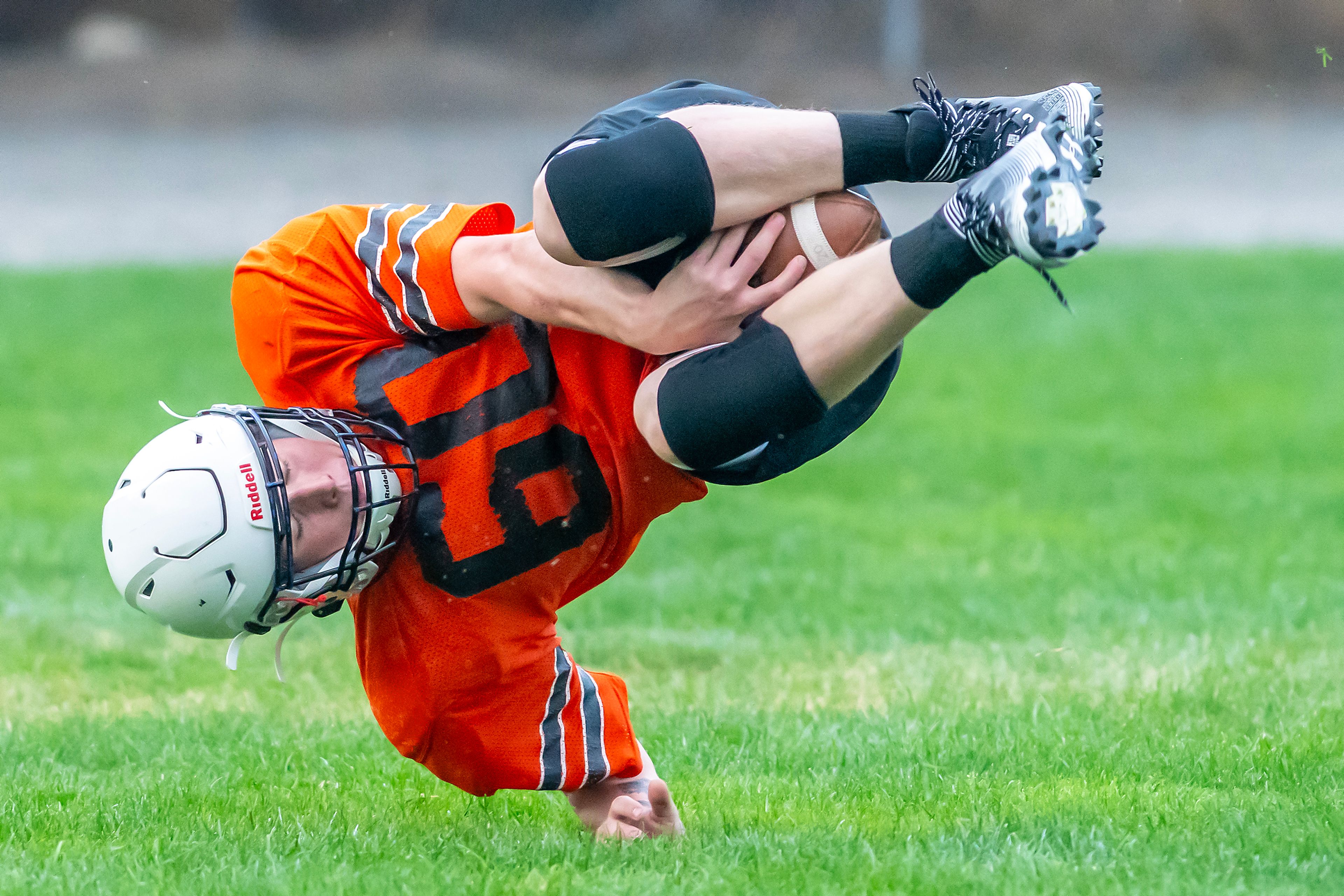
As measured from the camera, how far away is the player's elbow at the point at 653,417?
2.96 m

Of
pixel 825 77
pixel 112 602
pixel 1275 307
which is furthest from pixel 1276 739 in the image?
pixel 825 77

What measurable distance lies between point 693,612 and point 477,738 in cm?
302

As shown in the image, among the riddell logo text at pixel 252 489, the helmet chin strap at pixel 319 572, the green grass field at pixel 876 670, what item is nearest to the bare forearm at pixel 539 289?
the helmet chin strap at pixel 319 572

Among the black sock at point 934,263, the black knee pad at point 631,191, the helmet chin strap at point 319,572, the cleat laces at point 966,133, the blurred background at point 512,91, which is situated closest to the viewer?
the black sock at point 934,263

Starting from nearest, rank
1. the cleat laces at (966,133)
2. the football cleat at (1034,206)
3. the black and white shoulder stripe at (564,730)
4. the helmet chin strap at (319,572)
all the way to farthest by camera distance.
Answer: the football cleat at (1034,206)
the cleat laces at (966,133)
the helmet chin strap at (319,572)
the black and white shoulder stripe at (564,730)

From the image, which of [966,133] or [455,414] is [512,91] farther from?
[966,133]

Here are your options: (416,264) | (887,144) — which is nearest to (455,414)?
(416,264)

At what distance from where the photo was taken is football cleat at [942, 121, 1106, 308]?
2.55 meters

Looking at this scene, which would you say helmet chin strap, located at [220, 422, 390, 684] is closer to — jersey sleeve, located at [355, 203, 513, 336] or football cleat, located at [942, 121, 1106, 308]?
jersey sleeve, located at [355, 203, 513, 336]

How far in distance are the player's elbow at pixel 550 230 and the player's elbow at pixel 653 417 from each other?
0.25m

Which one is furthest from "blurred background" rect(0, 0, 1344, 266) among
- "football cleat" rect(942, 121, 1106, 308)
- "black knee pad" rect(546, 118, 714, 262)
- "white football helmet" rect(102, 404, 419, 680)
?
"football cleat" rect(942, 121, 1106, 308)

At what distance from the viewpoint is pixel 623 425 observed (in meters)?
3.18

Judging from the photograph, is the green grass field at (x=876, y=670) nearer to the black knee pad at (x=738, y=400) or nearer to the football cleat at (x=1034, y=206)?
the black knee pad at (x=738, y=400)

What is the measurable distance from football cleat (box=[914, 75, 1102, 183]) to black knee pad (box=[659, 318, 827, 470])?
493mm
